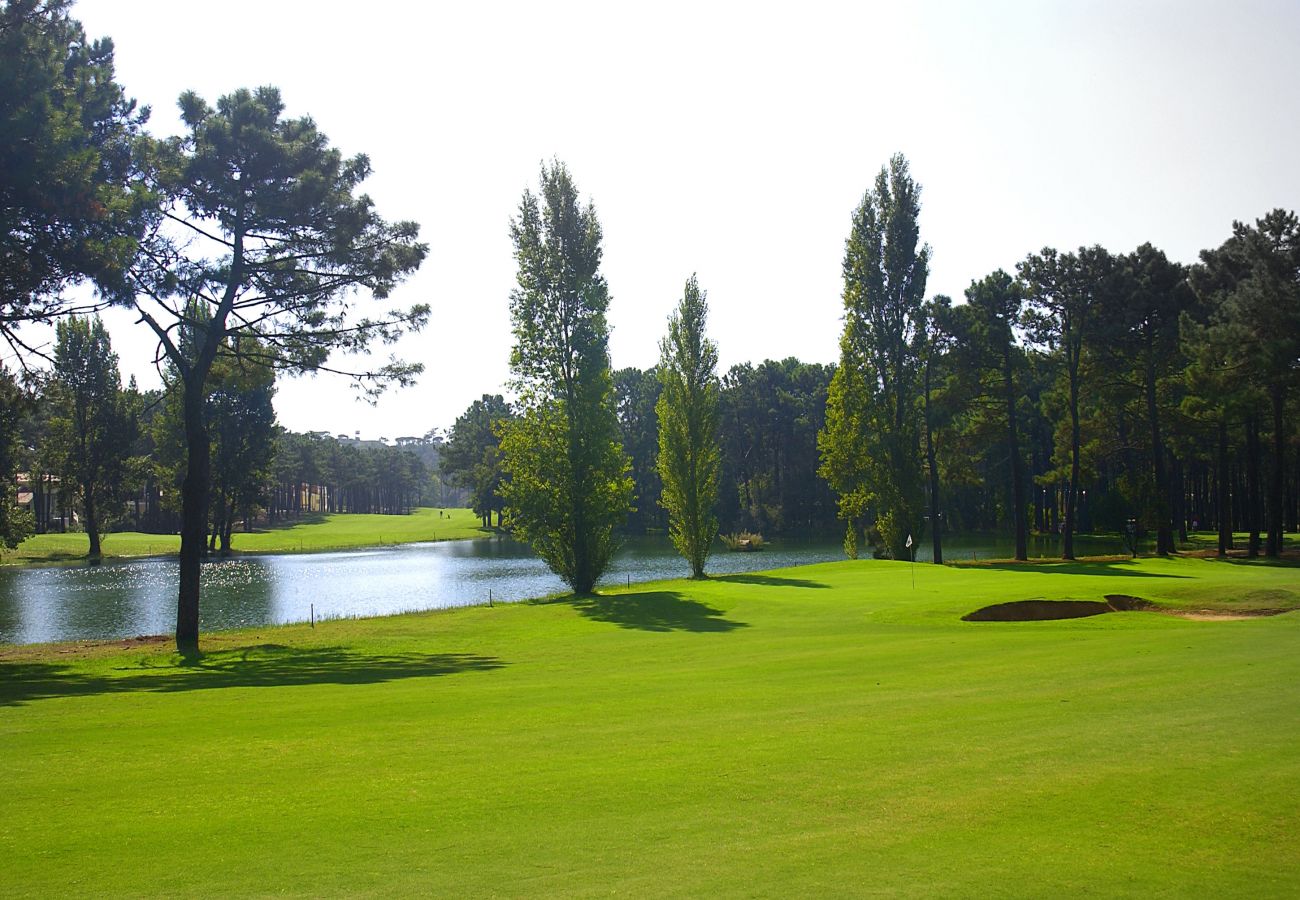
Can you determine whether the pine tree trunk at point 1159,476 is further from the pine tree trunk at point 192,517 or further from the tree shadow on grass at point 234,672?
the pine tree trunk at point 192,517

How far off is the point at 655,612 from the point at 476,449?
350 ft

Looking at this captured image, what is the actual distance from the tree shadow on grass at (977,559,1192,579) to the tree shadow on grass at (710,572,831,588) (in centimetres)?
1030

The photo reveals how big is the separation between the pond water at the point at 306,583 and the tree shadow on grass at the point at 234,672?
12.3 m

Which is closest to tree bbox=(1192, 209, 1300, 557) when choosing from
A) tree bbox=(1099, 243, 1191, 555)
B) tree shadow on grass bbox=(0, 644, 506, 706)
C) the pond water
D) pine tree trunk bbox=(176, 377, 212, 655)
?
tree bbox=(1099, 243, 1191, 555)

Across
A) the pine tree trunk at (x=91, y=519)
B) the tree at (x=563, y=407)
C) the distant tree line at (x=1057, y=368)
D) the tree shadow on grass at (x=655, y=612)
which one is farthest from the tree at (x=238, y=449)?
the tree shadow on grass at (x=655, y=612)

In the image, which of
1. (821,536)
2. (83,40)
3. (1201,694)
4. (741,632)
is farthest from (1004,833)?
(821,536)

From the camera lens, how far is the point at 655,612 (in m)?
30.8

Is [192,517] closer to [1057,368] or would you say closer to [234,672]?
[234,672]

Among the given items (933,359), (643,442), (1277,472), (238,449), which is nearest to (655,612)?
(933,359)

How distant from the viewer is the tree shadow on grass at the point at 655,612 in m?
26.7

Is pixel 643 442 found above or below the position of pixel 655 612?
above

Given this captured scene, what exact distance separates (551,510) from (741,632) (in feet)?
52.4

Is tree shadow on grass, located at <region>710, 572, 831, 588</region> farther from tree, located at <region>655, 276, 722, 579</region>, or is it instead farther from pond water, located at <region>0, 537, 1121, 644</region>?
pond water, located at <region>0, 537, 1121, 644</region>

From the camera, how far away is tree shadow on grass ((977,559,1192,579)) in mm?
38188
